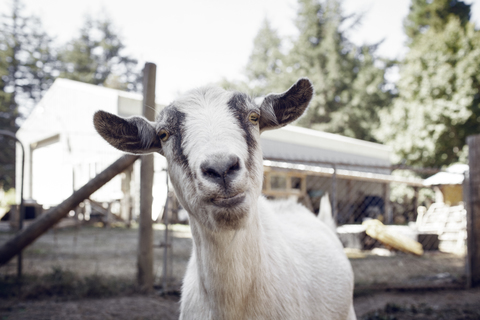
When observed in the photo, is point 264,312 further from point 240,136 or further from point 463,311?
point 463,311

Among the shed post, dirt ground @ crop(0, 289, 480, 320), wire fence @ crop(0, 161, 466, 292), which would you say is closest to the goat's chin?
wire fence @ crop(0, 161, 466, 292)

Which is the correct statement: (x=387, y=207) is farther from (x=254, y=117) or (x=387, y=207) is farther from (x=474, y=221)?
(x=254, y=117)

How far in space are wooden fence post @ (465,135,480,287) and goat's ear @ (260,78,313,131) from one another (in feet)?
16.2

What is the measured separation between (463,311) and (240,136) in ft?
14.8

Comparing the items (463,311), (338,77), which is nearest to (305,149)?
(338,77)

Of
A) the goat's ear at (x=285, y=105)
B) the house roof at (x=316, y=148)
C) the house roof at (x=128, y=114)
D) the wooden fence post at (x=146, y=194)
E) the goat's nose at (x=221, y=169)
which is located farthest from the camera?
the house roof at (x=316, y=148)

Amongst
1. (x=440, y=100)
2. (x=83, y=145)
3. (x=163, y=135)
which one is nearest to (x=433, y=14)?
(x=440, y=100)

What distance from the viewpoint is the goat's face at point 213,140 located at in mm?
1602

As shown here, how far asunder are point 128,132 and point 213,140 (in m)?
0.88

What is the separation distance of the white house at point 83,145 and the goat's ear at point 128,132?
35.8 feet

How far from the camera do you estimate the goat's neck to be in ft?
6.15

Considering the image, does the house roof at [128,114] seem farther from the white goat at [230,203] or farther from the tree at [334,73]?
the white goat at [230,203]

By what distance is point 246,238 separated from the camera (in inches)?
76.3

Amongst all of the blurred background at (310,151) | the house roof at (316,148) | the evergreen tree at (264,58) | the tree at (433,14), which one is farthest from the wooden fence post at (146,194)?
the evergreen tree at (264,58)
